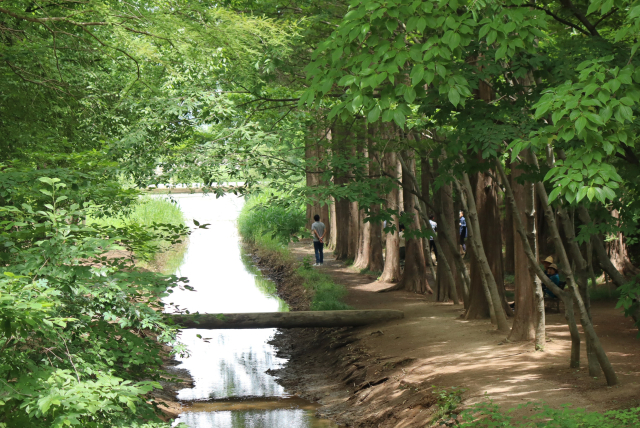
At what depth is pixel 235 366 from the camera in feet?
43.7

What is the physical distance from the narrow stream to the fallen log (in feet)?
1.73

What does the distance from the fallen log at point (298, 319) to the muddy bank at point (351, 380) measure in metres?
0.32

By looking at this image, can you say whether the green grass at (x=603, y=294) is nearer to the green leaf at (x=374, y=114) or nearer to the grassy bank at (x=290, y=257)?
the grassy bank at (x=290, y=257)

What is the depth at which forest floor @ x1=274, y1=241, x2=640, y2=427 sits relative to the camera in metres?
7.42

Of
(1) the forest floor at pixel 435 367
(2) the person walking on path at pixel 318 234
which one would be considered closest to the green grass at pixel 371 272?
(2) the person walking on path at pixel 318 234

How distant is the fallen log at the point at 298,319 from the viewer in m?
12.3

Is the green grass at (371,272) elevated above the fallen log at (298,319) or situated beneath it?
elevated above

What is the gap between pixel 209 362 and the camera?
540 inches

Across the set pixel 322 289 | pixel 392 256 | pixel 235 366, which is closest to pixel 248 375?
pixel 235 366

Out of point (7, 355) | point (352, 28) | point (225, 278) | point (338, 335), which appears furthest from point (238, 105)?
point (225, 278)

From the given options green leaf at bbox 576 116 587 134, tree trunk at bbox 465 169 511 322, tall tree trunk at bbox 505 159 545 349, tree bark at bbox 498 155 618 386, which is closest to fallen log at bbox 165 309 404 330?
tree trunk at bbox 465 169 511 322

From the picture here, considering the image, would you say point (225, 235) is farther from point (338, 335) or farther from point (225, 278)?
point (338, 335)

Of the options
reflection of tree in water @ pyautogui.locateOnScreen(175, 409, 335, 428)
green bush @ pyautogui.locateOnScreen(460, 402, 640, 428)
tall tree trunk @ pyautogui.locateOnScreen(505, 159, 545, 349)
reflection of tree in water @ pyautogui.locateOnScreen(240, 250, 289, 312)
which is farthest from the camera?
reflection of tree in water @ pyautogui.locateOnScreen(240, 250, 289, 312)

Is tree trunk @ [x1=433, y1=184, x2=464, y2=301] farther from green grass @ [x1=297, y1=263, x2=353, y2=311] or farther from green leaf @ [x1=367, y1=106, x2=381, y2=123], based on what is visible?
green leaf @ [x1=367, y1=106, x2=381, y2=123]
